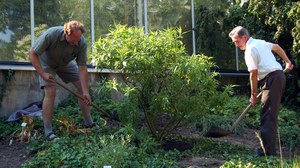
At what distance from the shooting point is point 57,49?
624 centimetres

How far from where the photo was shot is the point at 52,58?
6.36 meters

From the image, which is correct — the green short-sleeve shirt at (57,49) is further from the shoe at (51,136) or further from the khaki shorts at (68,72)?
the shoe at (51,136)

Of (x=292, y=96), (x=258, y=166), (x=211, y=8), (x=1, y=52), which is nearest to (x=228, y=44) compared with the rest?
(x=211, y=8)

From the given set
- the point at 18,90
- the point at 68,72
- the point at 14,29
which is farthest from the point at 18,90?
the point at 68,72

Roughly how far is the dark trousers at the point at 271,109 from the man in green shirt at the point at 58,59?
2.22m

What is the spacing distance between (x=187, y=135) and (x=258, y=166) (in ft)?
7.67

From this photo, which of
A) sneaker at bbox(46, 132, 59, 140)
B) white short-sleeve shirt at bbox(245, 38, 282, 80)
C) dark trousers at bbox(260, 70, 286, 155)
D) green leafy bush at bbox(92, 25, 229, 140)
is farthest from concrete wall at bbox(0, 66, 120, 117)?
dark trousers at bbox(260, 70, 286, 155)

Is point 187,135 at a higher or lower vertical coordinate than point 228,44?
lower

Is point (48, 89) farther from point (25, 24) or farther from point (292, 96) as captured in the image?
point (292, 96)

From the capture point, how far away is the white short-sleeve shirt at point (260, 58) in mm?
5594

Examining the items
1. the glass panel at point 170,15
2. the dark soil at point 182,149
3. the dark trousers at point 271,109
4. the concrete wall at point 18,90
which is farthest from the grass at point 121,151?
the glass panel at point 170,15

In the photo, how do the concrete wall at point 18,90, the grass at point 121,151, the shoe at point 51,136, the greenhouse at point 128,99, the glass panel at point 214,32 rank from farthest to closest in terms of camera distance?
the glass panel at point 214,32
the concrete wall at point 18,90
the shoe at point 51,136
the greenhouse at point 128,99
the grass at point 121,151

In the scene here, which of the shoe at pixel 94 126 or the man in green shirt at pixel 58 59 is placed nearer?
the man in green shirt at pixel 58 59

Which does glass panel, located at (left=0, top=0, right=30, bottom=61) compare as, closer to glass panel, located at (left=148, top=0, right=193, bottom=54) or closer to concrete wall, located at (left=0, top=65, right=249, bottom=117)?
concrete wall, located at (left=0, top=65, right=249, bottom=117)
